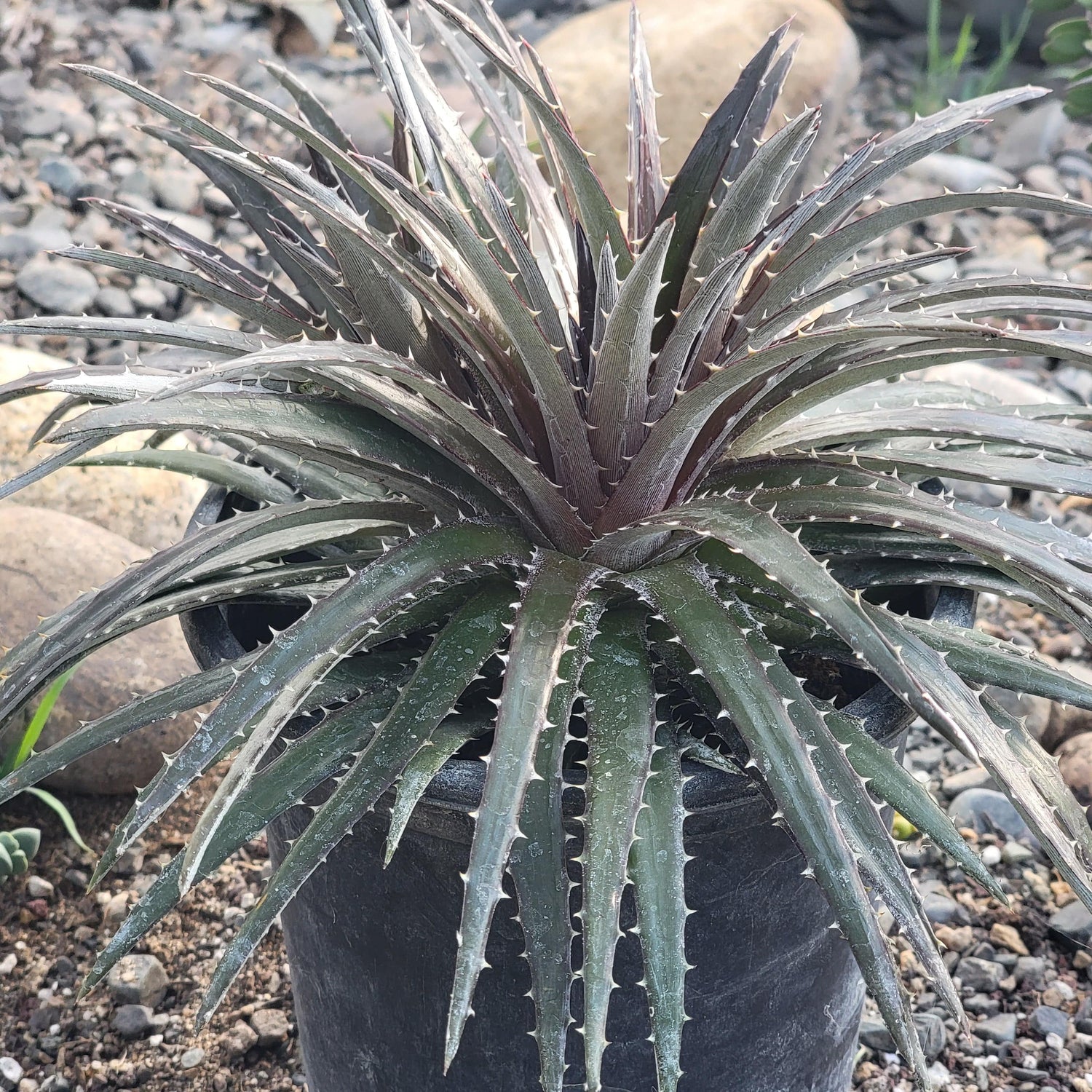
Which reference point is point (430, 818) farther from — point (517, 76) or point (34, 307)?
point (34, 307)

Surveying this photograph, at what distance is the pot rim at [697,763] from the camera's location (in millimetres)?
1021

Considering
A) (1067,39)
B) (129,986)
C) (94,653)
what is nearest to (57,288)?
(94,653)

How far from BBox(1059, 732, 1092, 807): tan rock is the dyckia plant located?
0.89 metres

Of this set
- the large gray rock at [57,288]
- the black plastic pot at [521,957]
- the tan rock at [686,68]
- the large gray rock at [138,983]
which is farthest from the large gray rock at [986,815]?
the large gray rock at [57,288]

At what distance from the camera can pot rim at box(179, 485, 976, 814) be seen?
1.02 meters

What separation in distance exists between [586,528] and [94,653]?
Answer: 1.09 metres

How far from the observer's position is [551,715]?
1.01 metres

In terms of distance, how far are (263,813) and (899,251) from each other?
79cm

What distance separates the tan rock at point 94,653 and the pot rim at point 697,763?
71 cm

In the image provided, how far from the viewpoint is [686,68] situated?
3.65 m

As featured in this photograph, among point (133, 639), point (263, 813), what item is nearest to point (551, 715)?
point (263, 813)

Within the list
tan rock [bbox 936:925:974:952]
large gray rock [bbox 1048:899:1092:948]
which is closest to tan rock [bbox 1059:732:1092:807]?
large gray rock [bbox 1048:899:1092:948]

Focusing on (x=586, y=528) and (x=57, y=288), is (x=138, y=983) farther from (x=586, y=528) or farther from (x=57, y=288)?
(x=57, y=288)

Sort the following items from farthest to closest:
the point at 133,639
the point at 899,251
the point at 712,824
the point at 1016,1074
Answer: the point at 133,639 → the point at 1016,1074 → the point at 899,251 → the point at 712,824
